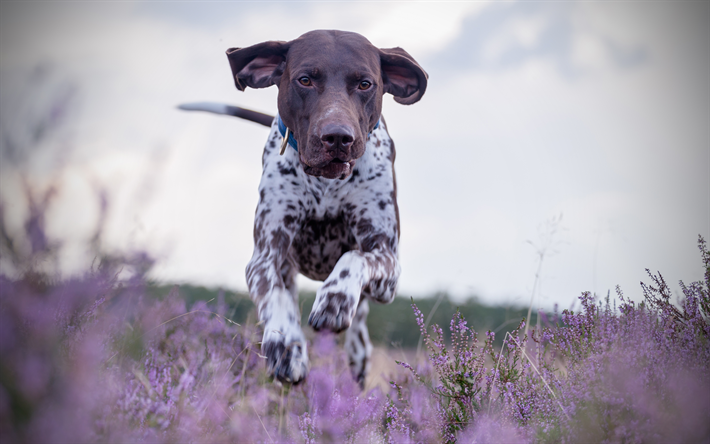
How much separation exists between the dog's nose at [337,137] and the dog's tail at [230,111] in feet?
7.37

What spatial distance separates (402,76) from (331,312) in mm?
1967

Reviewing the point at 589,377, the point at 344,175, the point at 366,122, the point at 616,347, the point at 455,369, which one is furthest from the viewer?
the point at 366,122

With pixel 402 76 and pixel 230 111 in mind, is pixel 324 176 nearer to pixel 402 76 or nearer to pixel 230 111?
pixel 402 76

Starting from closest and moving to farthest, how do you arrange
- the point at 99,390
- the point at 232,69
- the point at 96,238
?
the point at 99,390, the point at 96,238, the point at 232,69

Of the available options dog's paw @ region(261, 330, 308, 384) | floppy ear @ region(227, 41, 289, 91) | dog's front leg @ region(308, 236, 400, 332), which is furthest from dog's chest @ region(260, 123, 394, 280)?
dog's paw @ region(261, 330, 308, 384)

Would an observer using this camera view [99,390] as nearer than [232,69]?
Yes

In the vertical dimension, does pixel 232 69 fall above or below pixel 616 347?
above

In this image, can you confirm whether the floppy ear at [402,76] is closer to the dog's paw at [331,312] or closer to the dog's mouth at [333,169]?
the dog's mouth at [333,169]

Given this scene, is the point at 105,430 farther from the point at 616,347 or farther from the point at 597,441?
the point at 616,347

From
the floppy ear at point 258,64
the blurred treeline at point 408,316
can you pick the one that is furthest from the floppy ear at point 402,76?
→ the blurred treeline at point 408,316

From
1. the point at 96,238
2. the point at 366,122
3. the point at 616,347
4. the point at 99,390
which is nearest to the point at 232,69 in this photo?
the point at 366,122

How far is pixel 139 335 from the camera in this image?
1704 millimetres

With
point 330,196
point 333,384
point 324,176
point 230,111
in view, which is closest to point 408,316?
point 230,111

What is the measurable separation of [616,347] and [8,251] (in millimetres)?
2114
